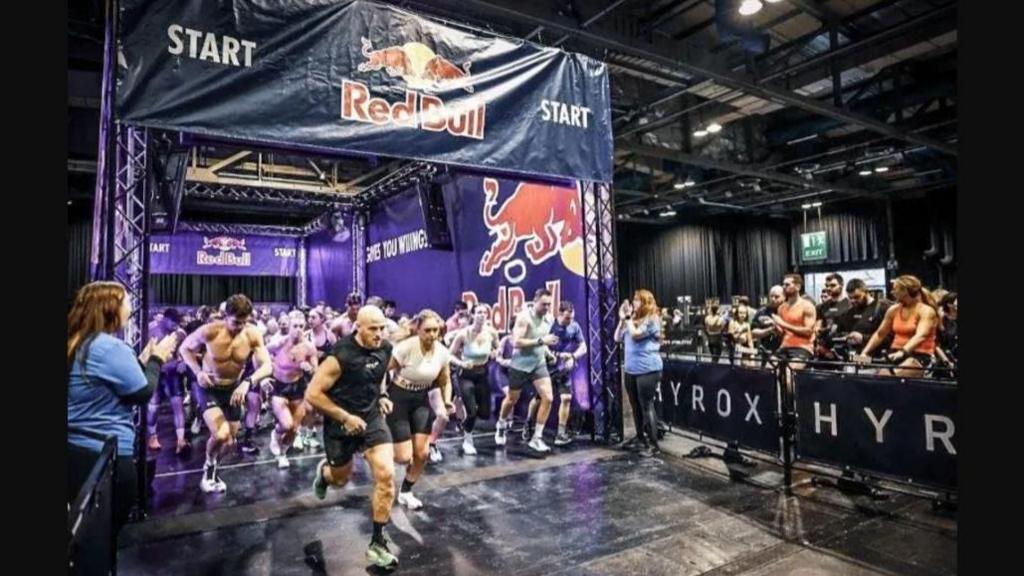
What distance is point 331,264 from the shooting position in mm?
16594

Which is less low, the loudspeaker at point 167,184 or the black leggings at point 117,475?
the loudspeaker at point 167,184

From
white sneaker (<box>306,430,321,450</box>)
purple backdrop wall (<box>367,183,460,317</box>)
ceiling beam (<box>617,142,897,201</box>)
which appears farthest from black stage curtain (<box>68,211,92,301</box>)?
ceiling beam (<box>617,142,897,201</box>)

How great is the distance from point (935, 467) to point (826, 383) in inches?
39.4

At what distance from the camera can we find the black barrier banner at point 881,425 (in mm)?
4305

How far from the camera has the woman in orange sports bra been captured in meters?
5.27

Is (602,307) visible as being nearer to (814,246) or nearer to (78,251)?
(78,251)

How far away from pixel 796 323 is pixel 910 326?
1111 millimetres

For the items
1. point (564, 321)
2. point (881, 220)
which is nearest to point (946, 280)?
point (881, 220)

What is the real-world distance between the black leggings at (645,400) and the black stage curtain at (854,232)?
16748 mm

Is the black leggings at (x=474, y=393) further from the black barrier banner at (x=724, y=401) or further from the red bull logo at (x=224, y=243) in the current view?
the red bull logo at (x=224, y=243)

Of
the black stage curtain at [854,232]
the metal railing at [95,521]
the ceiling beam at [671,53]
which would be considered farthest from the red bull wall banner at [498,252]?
the black stage curtain at [854,232]

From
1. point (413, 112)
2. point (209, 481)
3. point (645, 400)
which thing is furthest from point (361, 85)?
point (645, 400)

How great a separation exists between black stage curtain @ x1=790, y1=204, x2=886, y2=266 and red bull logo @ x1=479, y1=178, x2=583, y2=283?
1595cm

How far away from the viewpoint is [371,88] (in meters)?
5.31
